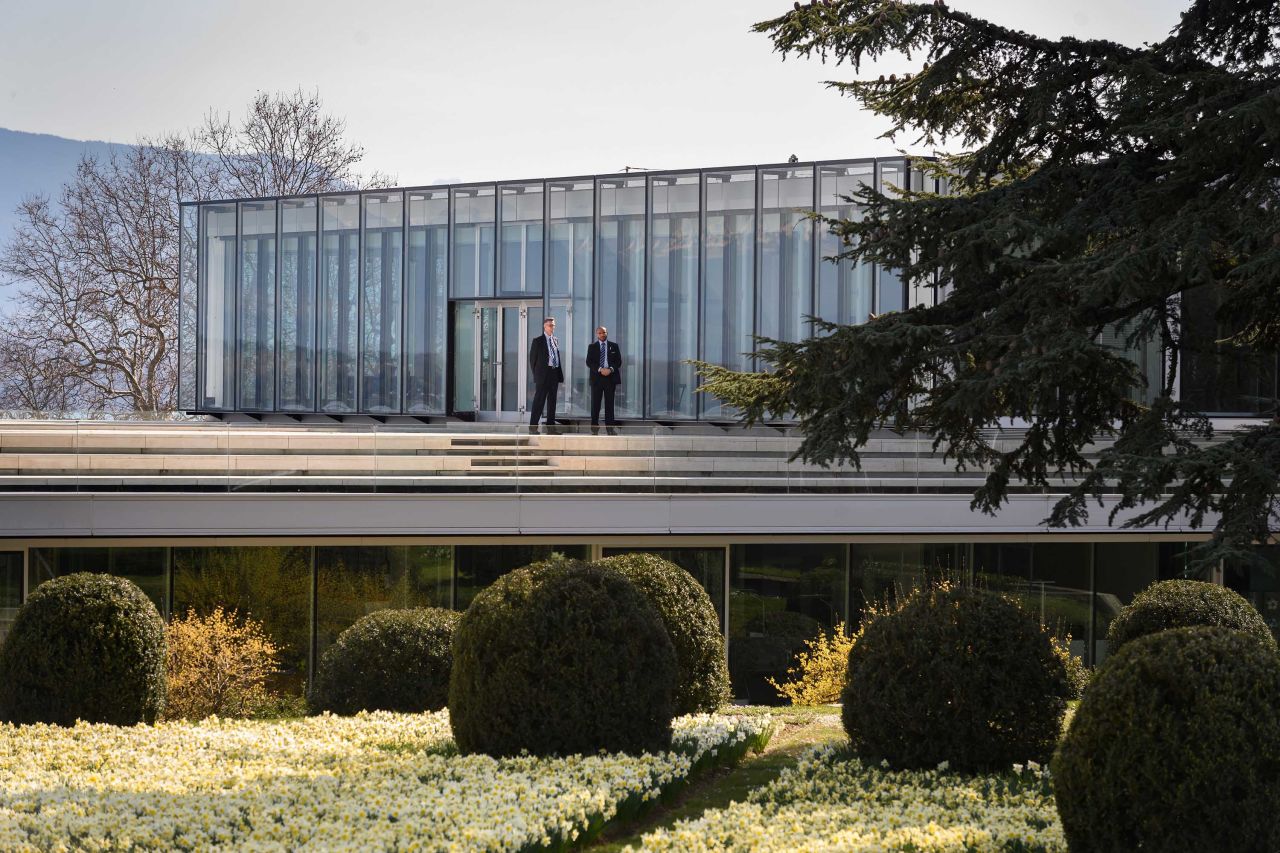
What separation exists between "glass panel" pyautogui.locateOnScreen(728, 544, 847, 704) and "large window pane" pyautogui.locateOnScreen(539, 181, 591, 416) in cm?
920

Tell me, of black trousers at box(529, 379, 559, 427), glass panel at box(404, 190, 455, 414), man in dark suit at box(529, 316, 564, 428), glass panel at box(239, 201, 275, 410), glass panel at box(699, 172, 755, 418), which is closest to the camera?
black trousers at box(529, 379, 559, 427)

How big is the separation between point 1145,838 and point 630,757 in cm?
422

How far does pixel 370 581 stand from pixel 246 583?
72.7 inches

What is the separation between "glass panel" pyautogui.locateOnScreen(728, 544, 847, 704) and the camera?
73.5 feet

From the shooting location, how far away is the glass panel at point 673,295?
3006 cm

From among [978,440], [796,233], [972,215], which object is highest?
[796,233]

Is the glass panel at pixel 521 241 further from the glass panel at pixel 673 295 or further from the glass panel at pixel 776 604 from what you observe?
the glass panel at pixel 776 604

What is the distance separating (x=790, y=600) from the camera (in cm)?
2284

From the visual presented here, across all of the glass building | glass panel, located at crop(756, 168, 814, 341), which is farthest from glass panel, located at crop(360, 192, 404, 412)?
glass panel, located at crop(756, 168, 814, 341)

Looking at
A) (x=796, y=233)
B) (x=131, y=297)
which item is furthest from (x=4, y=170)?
(x=796, y=233)

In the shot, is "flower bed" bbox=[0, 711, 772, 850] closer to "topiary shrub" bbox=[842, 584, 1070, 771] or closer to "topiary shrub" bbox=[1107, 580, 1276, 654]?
"topiary shrub" bbox=[842, 584, 1070, 771]

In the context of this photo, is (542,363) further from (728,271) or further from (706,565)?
(728,271)

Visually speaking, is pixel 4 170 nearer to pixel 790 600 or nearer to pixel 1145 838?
pixel 790 600

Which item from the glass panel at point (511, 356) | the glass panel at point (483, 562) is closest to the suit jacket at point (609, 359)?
the glass panel at point (483, 562)
